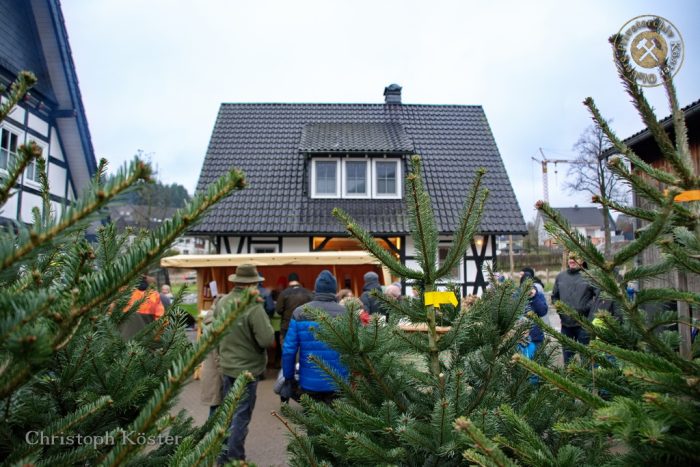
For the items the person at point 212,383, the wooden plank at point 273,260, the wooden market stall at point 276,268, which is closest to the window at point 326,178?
the wooden market stall at point 276,268

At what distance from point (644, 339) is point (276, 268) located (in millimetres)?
10692

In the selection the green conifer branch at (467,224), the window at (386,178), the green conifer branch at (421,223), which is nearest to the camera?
the green conifer branch at (421,223)

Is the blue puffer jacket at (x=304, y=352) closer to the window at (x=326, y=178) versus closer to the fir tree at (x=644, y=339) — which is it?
the fir tree at (x=644, y=339)

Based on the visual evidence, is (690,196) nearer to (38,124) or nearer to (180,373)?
(180,373)

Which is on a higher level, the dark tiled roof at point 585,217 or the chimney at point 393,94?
the chimney at point 393,94

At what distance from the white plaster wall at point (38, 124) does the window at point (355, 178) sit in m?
6.51

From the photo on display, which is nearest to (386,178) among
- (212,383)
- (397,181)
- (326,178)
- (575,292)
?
(397,181)

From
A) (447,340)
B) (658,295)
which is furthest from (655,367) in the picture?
(447,340)

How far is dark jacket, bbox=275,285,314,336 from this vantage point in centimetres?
735

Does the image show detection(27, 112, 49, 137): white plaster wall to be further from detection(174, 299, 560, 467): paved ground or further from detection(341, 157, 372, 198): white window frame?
detection(341, 157, 372, 198): white window frame

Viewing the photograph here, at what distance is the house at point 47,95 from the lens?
1021 centimetres

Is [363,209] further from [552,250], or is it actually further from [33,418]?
[552,250]

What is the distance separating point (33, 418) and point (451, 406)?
1.35 m

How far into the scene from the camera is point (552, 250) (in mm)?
41156
